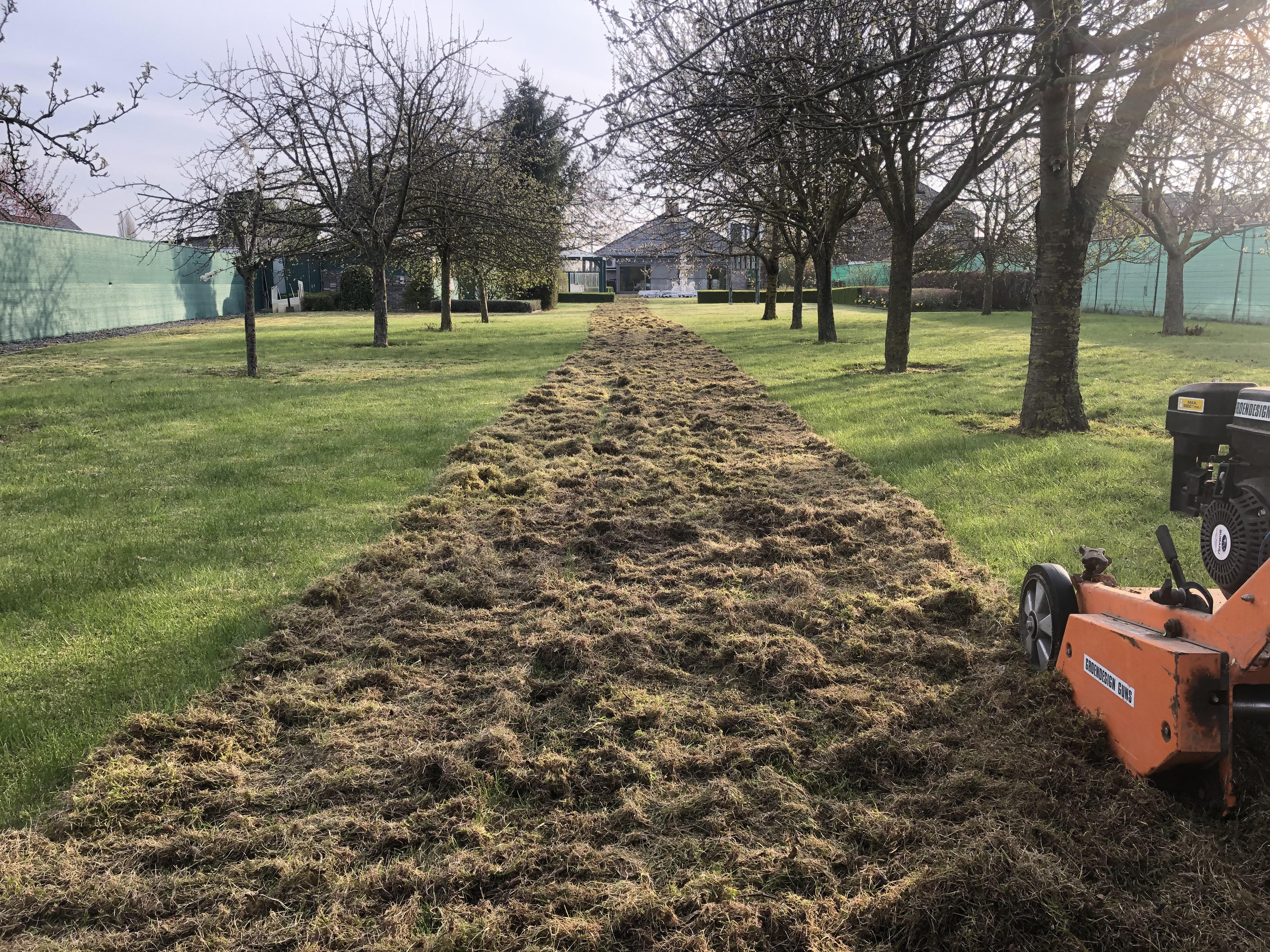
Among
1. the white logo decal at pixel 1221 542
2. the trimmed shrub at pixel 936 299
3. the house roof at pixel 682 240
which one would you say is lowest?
the white logo decal at pixel 1221 542

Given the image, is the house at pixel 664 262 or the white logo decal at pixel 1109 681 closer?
the white logo decal at pixel 1109 681

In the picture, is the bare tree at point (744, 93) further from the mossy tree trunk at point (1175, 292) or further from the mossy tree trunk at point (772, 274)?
the mossy tree trunk at point (772, 274)

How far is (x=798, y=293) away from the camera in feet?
81.7

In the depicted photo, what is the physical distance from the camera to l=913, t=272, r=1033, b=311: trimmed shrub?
110 ft

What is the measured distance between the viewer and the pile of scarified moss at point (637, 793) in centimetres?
206

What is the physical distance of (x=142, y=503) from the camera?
18.9 feet

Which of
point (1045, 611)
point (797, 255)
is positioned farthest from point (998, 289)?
point (1045, 611)

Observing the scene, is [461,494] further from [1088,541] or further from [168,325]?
[168,325]

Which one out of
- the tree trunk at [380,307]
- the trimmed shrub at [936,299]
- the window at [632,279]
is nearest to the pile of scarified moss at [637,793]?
the tree trunk at [380,307]

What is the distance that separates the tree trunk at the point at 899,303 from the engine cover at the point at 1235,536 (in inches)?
425

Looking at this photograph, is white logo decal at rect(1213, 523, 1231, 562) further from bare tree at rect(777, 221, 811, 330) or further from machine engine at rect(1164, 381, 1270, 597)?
bare tree at rect(777, 221, 811, 330)

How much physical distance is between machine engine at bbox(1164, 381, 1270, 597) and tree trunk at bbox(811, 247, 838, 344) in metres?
16.1

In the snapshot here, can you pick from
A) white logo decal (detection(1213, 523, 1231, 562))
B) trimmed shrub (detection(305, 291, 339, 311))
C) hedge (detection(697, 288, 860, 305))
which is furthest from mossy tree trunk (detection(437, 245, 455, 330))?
hedge (detection(697, 288, 860, 305))

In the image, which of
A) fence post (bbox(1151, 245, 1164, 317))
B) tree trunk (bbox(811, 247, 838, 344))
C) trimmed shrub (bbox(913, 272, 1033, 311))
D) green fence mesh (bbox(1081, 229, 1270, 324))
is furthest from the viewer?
trimmed shrub (bbox(913, 272, 1033, 311))
